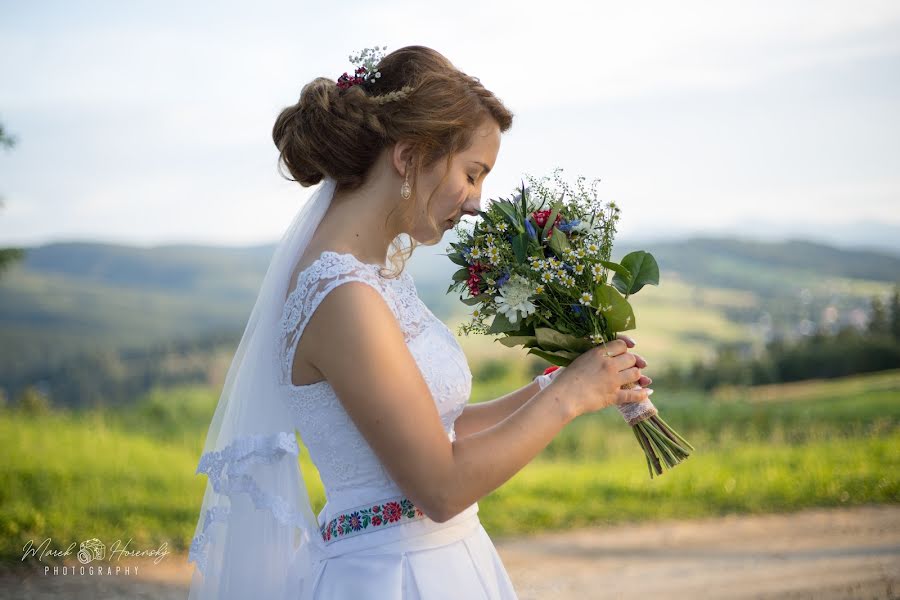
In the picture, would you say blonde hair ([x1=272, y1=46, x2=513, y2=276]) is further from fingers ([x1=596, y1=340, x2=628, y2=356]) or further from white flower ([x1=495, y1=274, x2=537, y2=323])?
fingers ([x1=596, y1=340, x2=628, y2=356])

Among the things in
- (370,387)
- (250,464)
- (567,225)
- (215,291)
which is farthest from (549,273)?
(215,291)

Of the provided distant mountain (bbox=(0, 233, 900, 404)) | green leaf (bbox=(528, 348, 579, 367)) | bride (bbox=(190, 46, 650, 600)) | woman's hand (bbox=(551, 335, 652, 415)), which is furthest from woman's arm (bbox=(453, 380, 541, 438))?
distant mountain (bbox=(0, 233, 900, 404))

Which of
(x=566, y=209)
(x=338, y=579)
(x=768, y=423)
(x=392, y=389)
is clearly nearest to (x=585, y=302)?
(x=566, y=209)

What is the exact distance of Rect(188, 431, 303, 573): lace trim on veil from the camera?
2344 millimetres

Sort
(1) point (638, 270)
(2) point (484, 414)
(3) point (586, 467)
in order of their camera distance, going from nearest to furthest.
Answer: (1) point (638, 270), (2) point (484, 414), (3) point (586, 467)

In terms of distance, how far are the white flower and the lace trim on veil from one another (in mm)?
715

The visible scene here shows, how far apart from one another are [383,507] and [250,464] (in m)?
0.45

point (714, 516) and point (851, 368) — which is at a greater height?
point (851, 368)

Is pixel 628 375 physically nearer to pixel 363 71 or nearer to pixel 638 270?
pixel 638 270

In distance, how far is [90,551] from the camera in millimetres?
6035

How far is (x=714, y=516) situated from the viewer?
270 inches

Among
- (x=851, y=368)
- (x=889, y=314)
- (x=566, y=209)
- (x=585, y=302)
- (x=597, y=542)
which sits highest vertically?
(x=566, y=209)

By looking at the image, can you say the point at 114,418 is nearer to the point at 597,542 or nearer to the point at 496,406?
the point at 597,542

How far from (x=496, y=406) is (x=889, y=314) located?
8181 mm
